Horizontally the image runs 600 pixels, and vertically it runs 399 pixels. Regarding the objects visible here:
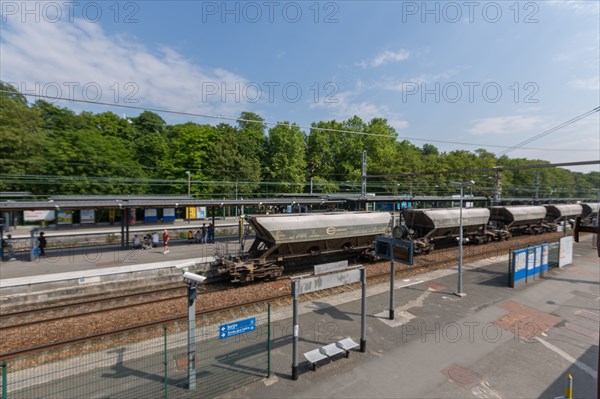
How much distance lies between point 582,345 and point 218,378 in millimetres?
11384

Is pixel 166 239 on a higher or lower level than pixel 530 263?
higher

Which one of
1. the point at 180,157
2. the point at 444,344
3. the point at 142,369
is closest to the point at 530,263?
the point at 444,344

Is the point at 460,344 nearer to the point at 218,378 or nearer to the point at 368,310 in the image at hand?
the point at 368,310

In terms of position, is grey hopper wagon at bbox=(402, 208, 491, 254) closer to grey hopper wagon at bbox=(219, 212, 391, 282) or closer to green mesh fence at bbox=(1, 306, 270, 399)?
grey hopper wagon at bbox=(219, 212, 391, 282)

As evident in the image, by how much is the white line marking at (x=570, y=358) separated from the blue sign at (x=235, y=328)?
9311 mm

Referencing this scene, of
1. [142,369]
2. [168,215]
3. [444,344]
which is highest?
[168,215]

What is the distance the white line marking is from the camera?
25.5ft

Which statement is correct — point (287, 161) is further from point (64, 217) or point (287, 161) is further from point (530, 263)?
point (530, 263)

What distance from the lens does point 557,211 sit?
33.7 meters

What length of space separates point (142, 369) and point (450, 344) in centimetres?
915

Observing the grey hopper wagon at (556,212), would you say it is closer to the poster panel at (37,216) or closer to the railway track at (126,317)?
the railway track at (126,317)

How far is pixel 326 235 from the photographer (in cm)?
1638

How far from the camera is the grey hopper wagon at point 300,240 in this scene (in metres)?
14.8

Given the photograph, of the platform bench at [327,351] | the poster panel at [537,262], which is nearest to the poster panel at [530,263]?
the poster panel at [537,262]
